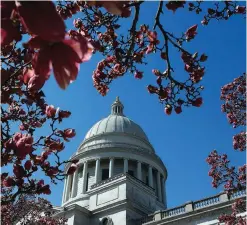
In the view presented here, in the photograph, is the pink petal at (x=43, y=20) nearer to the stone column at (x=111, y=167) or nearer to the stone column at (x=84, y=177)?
the stone column at (x=111, y=167)

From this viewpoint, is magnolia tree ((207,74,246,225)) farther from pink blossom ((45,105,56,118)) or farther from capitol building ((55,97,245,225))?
capitol building ((55,97,245,225))

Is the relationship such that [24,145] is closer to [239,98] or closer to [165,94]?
[165,94]

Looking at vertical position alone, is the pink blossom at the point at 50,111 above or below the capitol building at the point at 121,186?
below

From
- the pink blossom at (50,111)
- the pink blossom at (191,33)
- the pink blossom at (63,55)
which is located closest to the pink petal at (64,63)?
the pink blossom at (63,55)

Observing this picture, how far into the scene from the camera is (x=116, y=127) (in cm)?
5753

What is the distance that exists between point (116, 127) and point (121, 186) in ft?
71.9

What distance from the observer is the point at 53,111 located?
5453 millimetres

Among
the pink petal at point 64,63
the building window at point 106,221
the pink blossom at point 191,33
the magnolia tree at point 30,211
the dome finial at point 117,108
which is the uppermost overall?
the dome finial at point 117,108

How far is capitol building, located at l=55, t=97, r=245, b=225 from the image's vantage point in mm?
31062

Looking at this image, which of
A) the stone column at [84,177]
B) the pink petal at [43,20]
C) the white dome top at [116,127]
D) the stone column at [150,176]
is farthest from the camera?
the white dome top at [116,127]

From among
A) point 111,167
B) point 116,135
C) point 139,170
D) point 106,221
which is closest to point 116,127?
point 116,135

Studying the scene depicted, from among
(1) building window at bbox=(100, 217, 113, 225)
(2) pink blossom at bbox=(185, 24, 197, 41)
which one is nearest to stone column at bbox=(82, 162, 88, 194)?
(1) building window at bbox=(100, 217, 113, 225)

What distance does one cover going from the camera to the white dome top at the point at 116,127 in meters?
56.9

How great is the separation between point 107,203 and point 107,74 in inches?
1223
